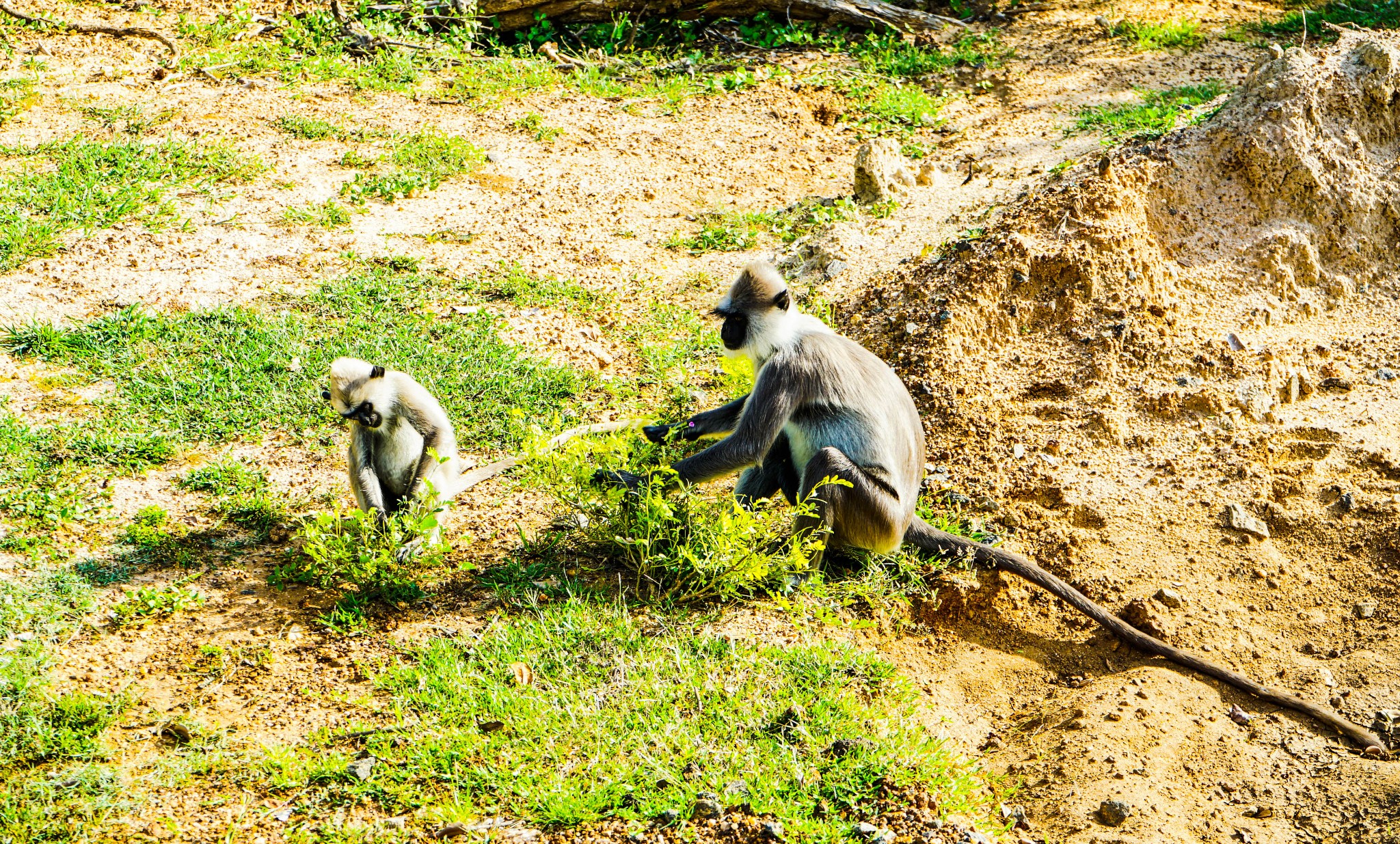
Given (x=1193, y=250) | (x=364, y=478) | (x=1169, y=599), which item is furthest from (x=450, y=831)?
(x=1193, y=250)

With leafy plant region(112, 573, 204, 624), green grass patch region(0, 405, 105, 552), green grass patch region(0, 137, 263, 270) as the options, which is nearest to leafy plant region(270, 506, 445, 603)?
leafy plant region(112, 573, 204, 624)

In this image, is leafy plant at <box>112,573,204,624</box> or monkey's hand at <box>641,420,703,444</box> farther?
monkey's hand at <box>641,420,703,444</box>

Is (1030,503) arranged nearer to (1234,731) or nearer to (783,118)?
(1234,731)

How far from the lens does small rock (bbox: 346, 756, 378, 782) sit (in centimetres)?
400

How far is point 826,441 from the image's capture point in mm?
5168

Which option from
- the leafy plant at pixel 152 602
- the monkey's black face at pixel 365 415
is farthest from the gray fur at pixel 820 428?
the leafy plant at pixel 152 602

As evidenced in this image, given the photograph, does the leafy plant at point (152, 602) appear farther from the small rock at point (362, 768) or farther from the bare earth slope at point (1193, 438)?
the bare earth slope at point (1193, 438)

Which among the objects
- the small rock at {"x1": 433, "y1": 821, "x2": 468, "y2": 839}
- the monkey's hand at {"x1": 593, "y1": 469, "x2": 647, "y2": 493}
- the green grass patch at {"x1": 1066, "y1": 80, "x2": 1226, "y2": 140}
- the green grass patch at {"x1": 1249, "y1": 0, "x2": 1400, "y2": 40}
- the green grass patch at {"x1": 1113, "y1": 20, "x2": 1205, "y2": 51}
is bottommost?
the small rock at {"x1": 433, "y1": 821, "x2": 468, "y2": 839}

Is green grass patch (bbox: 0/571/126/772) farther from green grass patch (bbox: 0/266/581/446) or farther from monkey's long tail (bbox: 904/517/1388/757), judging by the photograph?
monkey's long tail (bbox: 904/517/1388/757)

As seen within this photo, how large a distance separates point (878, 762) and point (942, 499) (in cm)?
211

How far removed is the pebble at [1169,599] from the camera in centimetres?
522

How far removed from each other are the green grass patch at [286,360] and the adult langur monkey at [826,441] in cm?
143

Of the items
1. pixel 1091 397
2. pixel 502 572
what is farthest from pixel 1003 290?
pixel 502 572

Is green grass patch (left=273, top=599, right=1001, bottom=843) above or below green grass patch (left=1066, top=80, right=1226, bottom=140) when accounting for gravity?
below
